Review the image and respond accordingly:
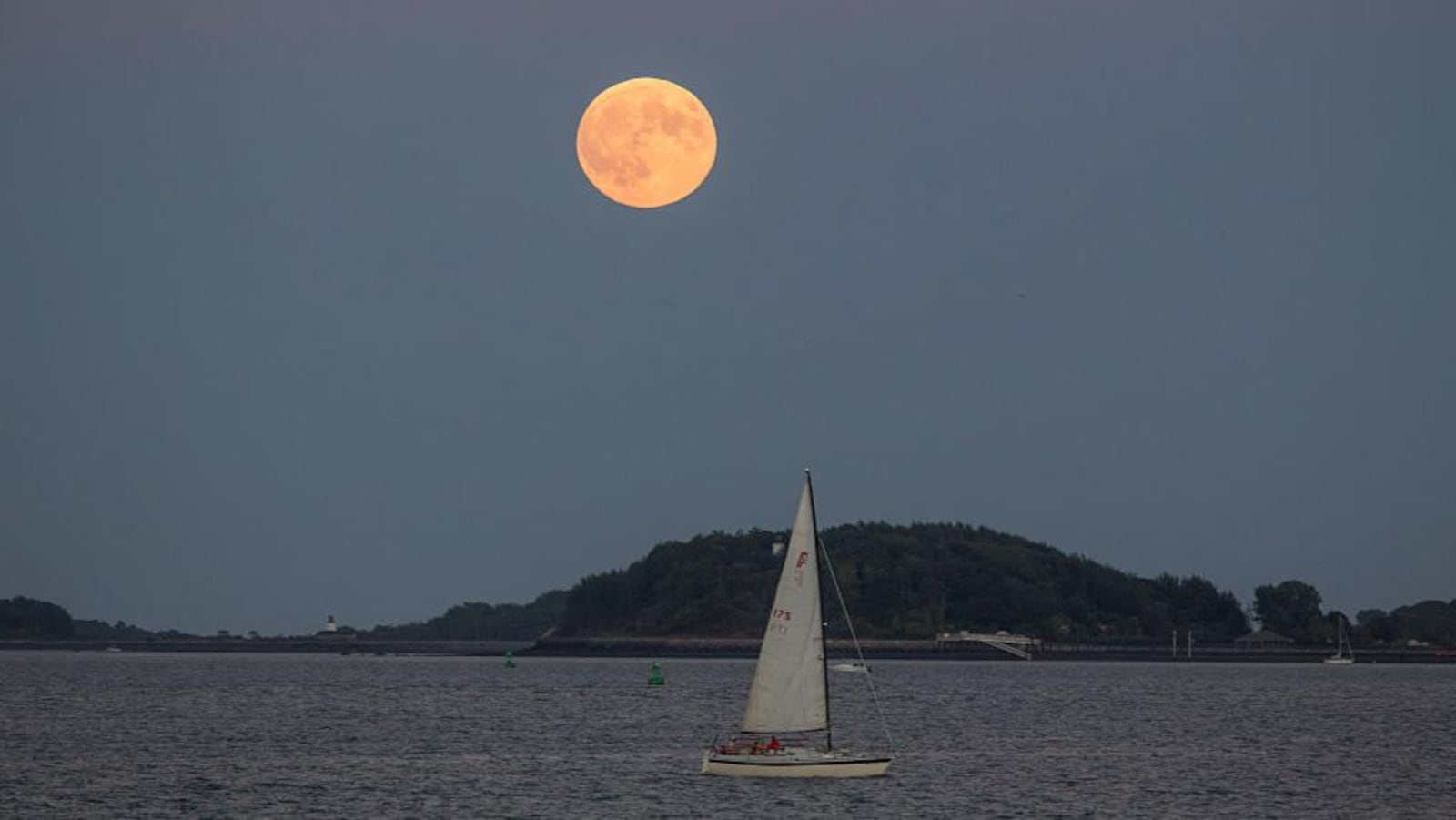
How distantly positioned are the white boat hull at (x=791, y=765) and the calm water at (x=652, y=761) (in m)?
1.19

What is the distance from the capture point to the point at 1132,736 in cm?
13050

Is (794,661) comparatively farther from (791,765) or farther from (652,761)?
(652,761)

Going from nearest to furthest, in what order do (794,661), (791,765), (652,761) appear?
(794,661), (791,765), (652,761)

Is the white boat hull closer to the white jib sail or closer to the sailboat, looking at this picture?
the sailboat

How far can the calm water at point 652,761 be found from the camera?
8362cm

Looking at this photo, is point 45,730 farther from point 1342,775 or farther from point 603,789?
point 1342,775

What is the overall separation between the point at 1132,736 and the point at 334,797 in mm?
62382

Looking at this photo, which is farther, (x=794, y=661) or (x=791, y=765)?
(x=791, y=765)

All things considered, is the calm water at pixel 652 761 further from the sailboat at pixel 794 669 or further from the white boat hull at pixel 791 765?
the sailboat at pixel 794 669

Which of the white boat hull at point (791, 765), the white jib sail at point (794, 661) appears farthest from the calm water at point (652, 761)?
the white jib sail at point (794, 661)

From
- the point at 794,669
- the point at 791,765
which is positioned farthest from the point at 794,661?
the point at 791,765

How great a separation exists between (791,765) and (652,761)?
21.3 meters

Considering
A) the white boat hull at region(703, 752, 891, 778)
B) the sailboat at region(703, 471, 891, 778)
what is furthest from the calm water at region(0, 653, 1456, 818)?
the sailboat at region(703, 471, 891, 778)

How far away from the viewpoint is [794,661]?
82.9m
